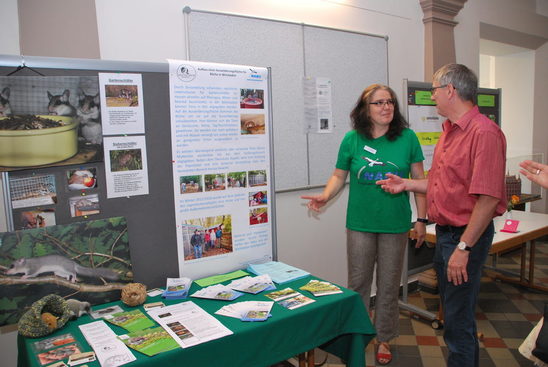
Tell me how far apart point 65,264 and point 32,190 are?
296 millimetres

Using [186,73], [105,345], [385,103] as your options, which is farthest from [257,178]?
[105,345]

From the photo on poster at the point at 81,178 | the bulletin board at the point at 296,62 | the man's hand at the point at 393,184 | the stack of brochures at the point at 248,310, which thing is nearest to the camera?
the stack of brochures at the point at 248,310

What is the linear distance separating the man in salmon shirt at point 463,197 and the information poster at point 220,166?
2.67 ft

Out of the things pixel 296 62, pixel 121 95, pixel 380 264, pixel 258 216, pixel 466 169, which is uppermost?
pixel 296 62

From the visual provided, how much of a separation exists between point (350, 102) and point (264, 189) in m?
1.40

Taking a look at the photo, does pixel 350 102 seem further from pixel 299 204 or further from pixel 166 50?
pixel 166 50

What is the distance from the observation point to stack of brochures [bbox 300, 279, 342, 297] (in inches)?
64.0

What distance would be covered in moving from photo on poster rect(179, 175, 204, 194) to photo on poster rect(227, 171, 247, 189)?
14 centimetres

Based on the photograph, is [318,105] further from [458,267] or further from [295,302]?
[295,302]

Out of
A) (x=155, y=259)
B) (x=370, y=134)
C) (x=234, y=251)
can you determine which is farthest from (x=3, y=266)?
(x=370, y=134)

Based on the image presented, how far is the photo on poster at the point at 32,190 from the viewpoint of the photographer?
4.81 feet

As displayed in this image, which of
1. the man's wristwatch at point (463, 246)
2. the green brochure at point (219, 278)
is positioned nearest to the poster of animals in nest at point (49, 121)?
the green brochure at point (219, 278)

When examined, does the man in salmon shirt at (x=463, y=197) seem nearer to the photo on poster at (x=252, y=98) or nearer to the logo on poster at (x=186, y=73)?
the photo on poster at (x=252, y=98)

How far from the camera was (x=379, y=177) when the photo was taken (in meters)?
2.17
